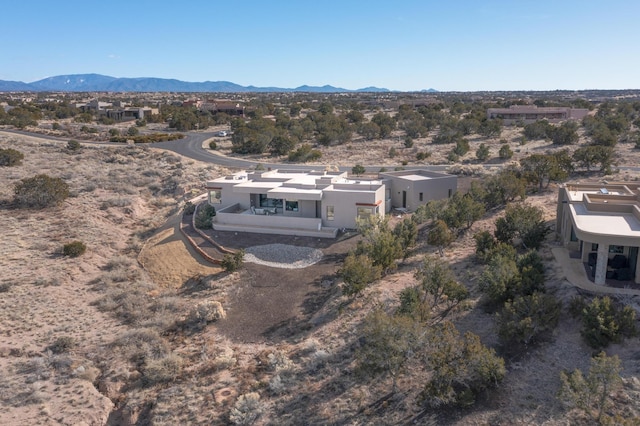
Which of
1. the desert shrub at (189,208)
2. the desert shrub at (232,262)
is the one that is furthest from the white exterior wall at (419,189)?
the desert shrub at (189,208)

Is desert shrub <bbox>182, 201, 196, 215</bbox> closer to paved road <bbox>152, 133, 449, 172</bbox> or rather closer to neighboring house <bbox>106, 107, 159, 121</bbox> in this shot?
paved road <bbox>152, 133, 449, 172</bbox>

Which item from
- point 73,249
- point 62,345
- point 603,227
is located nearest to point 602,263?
point 603,227

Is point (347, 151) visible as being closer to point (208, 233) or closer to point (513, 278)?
point (208, 233)

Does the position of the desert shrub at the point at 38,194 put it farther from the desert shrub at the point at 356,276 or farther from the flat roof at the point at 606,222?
the flat roof at the point at 606,222

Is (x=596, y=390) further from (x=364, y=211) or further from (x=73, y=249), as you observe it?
(x=73, y=249)

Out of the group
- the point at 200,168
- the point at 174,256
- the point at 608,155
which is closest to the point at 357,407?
the point at 174,256

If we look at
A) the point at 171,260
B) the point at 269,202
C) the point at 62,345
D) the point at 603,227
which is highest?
the point at 603,227

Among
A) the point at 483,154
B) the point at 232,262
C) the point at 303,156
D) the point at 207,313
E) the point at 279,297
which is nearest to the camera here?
the point at 207,313
